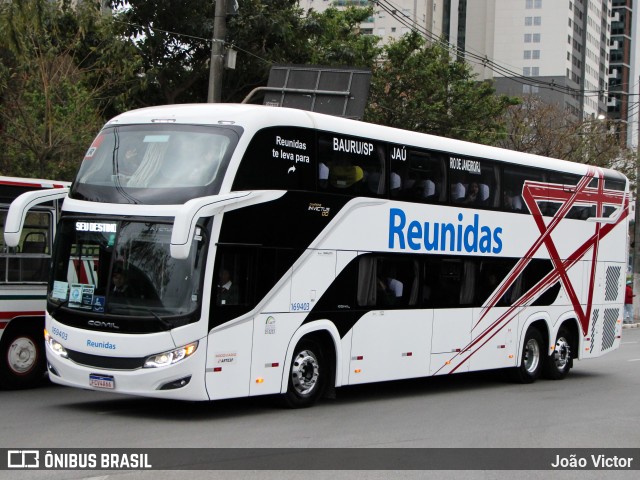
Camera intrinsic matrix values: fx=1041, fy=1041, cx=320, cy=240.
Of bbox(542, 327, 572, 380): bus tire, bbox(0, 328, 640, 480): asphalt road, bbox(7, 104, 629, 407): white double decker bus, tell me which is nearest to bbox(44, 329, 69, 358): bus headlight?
bbox(7, 104, 629, 407): white double decker bus

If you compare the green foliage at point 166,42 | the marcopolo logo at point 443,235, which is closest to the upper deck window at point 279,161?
the marcopolo logo at point 443,235

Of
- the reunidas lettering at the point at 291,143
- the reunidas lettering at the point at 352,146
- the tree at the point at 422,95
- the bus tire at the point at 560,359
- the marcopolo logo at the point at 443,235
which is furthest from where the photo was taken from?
the tree at the point at 422,95

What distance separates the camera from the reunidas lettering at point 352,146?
13959 millimetres

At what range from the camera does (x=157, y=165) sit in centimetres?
1233

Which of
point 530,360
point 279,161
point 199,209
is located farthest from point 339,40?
point 199,209

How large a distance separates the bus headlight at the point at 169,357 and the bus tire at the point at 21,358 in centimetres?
371

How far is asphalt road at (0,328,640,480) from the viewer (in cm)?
1059

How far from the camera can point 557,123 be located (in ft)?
162

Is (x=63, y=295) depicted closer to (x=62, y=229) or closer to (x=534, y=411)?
(x=62, y=229)

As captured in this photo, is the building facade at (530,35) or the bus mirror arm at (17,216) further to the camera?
the building facade at (530,35)

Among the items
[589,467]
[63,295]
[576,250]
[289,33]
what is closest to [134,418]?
[63,295]

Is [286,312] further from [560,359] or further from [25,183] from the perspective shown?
[560,359]

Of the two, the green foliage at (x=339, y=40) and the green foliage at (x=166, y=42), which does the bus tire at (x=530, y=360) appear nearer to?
the green foliage at (x=166, y=42)

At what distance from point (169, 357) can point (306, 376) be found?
96.0 inches
